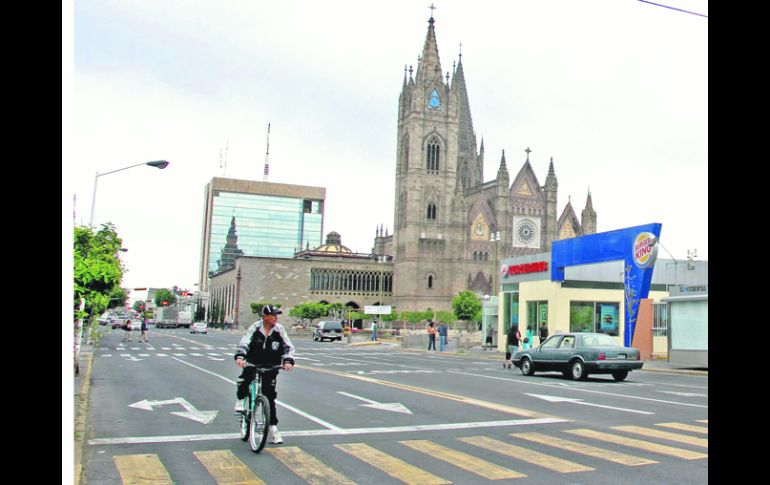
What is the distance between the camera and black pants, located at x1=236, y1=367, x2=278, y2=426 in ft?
28.6

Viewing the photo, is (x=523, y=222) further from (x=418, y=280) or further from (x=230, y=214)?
(x=230, y=214)

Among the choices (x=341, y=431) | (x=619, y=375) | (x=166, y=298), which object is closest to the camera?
(x=341, y=431)

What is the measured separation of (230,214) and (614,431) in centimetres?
17603

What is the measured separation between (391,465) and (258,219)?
179022 mm

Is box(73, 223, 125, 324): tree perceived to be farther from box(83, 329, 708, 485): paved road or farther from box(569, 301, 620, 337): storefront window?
box(569, 301, 620, 337): storefront window

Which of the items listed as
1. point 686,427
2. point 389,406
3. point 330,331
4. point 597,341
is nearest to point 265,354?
point 389,406

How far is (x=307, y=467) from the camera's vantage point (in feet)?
24.5

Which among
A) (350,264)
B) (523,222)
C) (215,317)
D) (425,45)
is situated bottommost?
(215,317)

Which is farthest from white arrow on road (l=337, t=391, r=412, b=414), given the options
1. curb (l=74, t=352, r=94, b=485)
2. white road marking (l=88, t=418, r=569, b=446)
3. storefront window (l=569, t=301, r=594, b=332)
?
storefront window (l=569, t=301, r=594, b=332)

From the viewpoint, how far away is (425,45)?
10381 cm

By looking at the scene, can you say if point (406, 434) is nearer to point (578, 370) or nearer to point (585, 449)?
point (585, 449)

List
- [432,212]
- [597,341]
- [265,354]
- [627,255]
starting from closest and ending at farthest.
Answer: [265,354] < [597,341] < [627,255] < [432,212]

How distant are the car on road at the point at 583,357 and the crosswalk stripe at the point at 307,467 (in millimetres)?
13272
